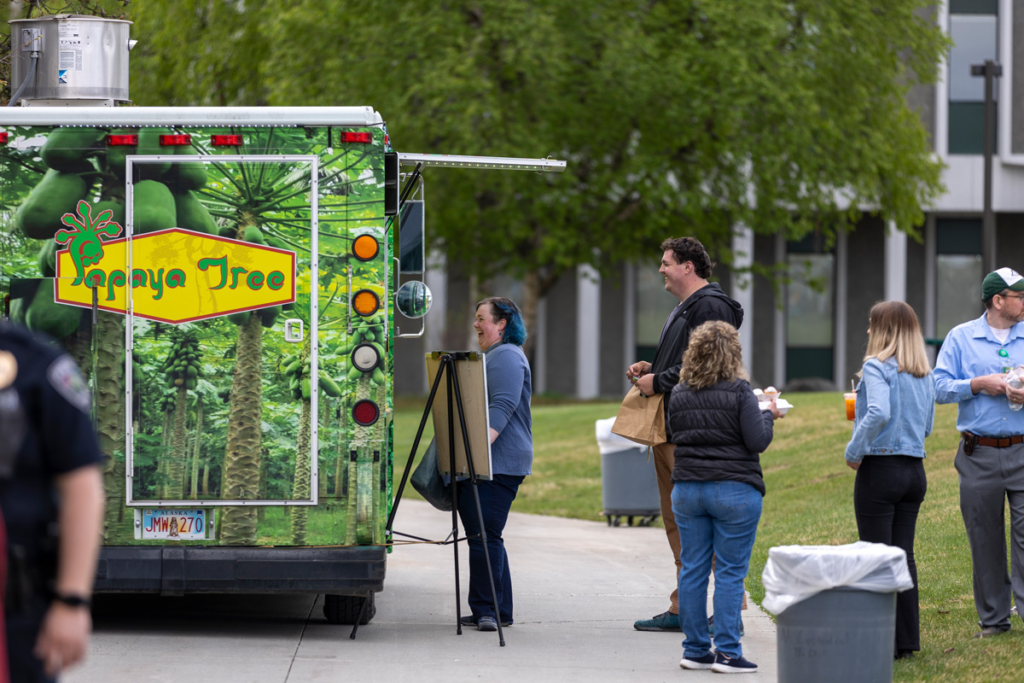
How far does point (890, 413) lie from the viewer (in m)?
5.86

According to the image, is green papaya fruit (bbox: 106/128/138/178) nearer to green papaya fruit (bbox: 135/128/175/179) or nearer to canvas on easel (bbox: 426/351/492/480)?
green papaya fruit (bbox: 135/128/175/179)

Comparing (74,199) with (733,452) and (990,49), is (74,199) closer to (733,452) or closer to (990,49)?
(733,452)

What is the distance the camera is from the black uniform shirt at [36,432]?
2.90 meters

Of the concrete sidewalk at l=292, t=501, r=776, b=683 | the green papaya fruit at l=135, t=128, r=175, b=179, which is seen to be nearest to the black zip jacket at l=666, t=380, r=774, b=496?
the concrete sidewalk at l=292, t=501, r=776, b=683

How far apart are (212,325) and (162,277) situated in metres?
0.36

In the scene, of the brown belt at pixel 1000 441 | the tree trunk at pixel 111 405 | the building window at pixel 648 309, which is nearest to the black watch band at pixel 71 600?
the tree trunk at pixel 111 405

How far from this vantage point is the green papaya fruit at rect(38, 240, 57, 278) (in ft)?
20.5

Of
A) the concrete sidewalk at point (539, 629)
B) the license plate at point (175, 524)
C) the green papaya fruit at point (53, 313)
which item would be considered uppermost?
the green papaya fruit at point (53, 313)

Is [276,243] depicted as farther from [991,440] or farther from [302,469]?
[991,440]

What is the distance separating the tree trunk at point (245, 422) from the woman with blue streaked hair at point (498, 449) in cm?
134

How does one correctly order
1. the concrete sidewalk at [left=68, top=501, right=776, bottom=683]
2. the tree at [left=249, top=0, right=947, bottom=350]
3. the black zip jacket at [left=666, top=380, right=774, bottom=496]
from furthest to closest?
the tree at [left=249, top=0, right=947, bottom=350]
the concrete sidewalk at [left=68, top=501, right=776, bottom=683]
the black zip jacket at [left=666, top=380, right=774, bottom=496]

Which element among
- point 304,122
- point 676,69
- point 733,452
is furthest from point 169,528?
point 676,69

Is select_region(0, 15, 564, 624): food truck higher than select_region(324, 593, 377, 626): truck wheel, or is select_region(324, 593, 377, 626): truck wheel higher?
select_region(0, 15, 564, 624): food truck

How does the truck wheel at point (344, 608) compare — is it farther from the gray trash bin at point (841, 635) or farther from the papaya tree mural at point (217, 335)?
the gray trash bin at point (841, 635)
